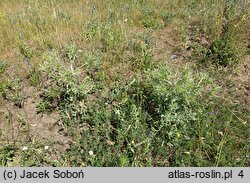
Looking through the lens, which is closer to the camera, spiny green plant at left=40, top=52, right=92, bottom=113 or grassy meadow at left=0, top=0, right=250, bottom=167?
grassy meadow at left=0, top=0, right=250, bottom=167

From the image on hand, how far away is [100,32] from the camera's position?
605 cm

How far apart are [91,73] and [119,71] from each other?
1.55 feet

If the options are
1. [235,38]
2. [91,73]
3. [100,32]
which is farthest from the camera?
[100,32]

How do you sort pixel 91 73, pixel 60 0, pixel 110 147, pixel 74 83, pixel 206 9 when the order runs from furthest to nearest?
pixel 60 0
pixel 206 9
pixel 91 73
pixel 74 83
pixel 110 147

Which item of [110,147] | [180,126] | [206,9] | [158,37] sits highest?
[206,9]

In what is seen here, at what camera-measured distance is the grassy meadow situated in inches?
154

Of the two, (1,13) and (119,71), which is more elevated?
(1,13)

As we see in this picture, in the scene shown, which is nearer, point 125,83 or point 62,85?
point 62,85

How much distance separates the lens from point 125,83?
4.93m

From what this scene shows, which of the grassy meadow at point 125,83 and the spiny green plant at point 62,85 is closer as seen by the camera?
the grassy meadow at point 125,83

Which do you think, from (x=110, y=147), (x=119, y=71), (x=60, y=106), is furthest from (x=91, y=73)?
(x=110, y=147)

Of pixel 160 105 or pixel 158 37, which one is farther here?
pixel 158 37

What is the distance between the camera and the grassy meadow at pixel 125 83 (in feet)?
12.8

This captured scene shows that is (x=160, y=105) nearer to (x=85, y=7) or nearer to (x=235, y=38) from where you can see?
(x=235, y=38)
